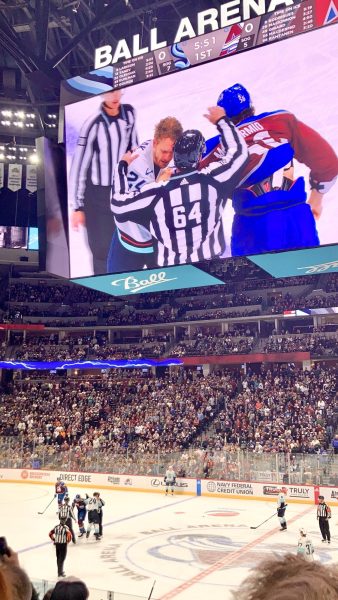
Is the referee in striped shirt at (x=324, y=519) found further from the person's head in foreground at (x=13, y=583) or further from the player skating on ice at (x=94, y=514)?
the person's head in foreground at (x=13, y=583)

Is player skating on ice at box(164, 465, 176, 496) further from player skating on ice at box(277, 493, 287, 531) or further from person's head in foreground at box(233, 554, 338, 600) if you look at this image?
person's head in foreground at box(233, 554, 338, 600)

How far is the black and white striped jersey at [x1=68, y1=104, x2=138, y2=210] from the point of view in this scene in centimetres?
2283

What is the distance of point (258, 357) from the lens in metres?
39.8

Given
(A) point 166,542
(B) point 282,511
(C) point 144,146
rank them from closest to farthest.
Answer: (A) point 166,542 < (B) point 282,511 < (C) point 144,146

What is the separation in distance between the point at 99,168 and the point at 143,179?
222 cm

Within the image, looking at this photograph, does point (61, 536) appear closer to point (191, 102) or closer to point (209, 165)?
point (209, 165)

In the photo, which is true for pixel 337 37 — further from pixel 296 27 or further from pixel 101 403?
pixel 101 403

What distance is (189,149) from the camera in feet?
70.1

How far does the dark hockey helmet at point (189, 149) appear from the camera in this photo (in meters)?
21.2

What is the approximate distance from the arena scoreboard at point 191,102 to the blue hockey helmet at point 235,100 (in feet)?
0.62

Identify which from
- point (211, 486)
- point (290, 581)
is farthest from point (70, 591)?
point (211, 486)

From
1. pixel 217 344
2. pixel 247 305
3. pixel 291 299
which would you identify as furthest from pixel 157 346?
pixel 291 299

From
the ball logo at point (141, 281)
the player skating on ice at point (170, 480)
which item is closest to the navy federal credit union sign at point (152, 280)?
the ball logo at point (141, 281)

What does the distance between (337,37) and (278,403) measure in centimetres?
1987
